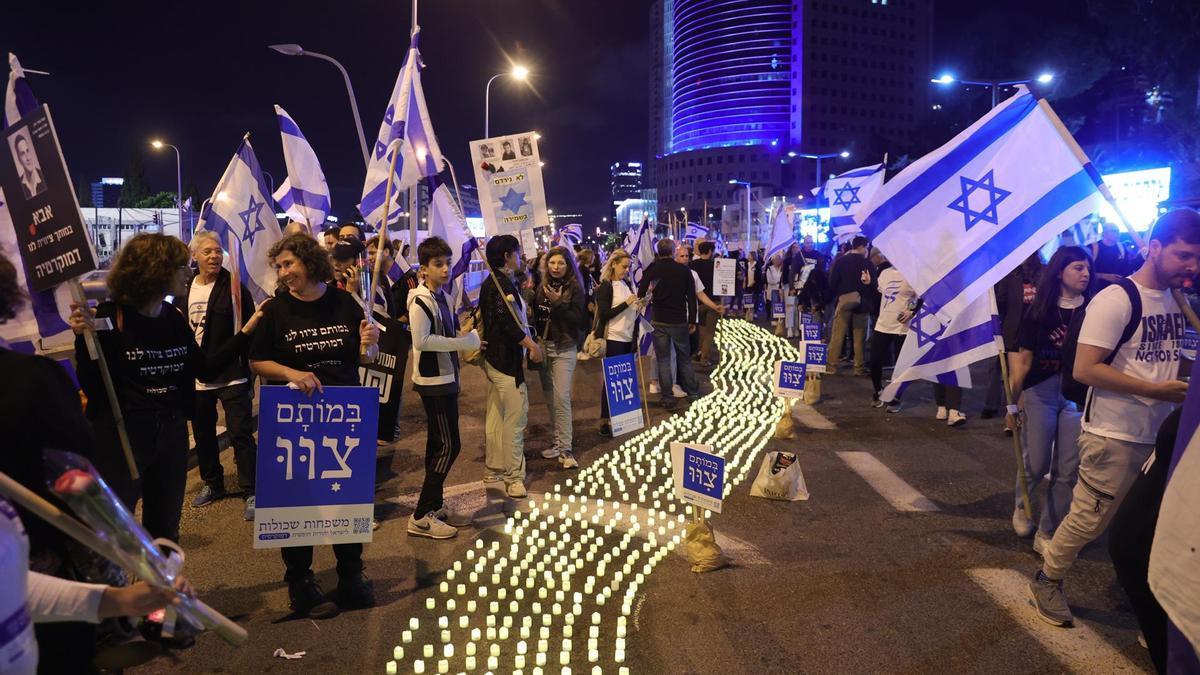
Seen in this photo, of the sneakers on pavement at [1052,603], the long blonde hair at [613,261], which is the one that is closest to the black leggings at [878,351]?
the long blonde hair at [613,261]

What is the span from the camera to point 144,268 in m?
4.15

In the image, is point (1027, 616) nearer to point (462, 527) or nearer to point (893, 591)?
point (893, 591)

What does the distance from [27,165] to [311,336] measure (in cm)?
159

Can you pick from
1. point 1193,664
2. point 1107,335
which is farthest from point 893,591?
point 1193,664

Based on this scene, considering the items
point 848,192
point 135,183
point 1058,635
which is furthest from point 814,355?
point 135,183

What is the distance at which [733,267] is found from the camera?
17141 millimetres

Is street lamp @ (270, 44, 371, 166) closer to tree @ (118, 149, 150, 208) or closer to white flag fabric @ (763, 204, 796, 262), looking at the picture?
white flag fabric @ (763, 204, 796, 262)

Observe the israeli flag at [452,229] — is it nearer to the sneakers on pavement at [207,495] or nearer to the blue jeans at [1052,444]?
the sneakers on pavement at [207,495]

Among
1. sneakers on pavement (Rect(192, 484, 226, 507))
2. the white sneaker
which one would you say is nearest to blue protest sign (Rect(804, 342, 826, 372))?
the white sneaker

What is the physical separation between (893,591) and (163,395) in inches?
170

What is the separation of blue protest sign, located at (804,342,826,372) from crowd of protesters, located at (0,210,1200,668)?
87.1 inches

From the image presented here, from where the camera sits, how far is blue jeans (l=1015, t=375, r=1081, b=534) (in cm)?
547

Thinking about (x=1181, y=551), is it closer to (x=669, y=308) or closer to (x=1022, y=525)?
(x=1022, y=525)

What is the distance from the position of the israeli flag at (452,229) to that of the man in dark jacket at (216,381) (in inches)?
125
